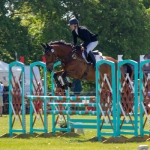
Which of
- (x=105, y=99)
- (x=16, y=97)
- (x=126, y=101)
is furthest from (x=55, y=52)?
(x=126, y=101)

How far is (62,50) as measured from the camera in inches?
570

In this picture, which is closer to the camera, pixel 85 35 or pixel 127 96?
pixel 127 96

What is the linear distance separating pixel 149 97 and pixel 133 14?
2723cm

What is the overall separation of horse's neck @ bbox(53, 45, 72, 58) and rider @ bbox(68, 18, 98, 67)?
0.28 metres

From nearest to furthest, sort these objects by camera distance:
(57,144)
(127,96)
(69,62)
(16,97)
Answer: (57,144) → (127,96) → (16,97) → (69,62)

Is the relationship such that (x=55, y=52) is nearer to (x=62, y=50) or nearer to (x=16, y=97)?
(x=62, y=50)

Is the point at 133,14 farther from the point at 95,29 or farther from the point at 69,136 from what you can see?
the point at 69,136

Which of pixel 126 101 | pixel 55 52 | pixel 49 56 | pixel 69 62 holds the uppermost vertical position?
pixel 55 52

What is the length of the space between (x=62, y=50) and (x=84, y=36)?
0.62 meters

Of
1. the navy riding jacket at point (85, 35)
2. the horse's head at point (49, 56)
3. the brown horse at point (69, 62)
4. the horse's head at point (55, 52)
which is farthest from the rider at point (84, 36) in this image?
the horse's head at point (49, 56)

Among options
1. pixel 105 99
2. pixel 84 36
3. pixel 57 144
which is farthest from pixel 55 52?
pixel 57 144

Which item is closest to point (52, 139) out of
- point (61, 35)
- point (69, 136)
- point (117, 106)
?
point (69, 136)

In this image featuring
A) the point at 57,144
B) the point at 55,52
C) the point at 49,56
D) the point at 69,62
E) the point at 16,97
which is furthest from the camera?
the point at 69,62

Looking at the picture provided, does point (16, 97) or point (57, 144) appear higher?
point (16, 97)
